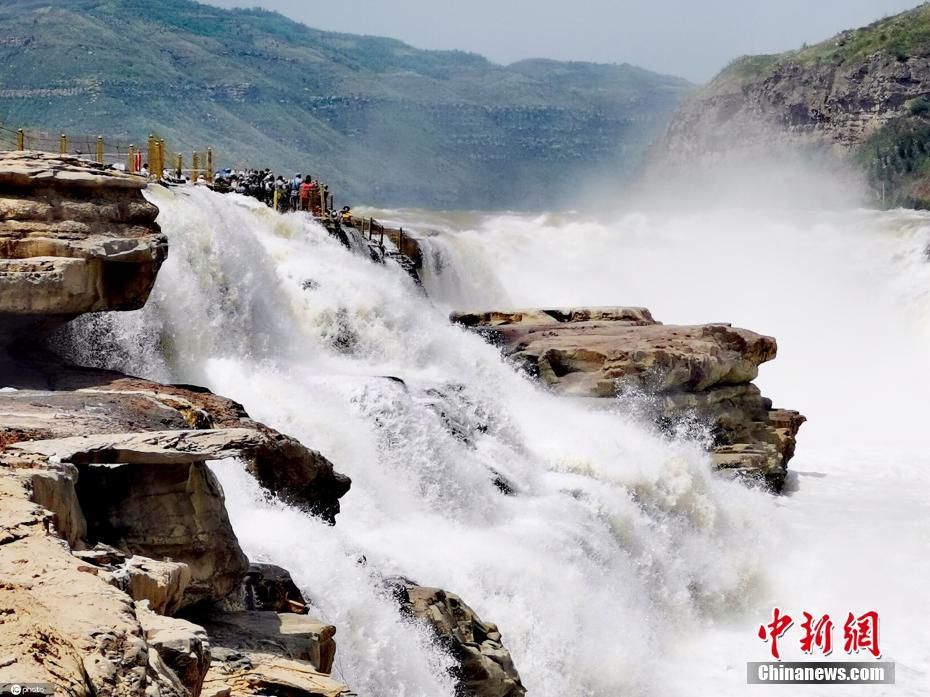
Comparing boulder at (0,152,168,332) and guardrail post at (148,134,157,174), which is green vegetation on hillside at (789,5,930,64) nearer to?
guardrail post at (148,134,157,174)

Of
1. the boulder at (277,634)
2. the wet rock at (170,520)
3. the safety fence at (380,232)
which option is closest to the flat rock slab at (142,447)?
the wet rock at (170,520)

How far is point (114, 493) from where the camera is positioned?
8.66 metres

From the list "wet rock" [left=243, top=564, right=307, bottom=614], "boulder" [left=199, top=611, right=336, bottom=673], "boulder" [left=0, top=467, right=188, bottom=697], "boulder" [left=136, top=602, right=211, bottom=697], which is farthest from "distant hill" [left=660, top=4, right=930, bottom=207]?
"boulder" [left=0, top=467, right=188, bottom=697]

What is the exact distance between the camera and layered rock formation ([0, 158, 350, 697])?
6102mm

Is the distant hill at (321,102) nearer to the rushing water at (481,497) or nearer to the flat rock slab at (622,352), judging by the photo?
the flat rock slab at (622,352)

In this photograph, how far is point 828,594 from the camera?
18.2 meters

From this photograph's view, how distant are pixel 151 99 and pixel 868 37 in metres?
39.8

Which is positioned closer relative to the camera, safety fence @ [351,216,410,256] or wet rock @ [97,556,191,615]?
wet rock @ [97,556,191,615]

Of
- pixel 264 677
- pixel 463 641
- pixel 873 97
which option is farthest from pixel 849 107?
pixel 264 677

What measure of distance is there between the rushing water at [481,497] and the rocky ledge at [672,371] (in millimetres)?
427

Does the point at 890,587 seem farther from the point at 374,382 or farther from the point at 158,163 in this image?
the point at 158,163

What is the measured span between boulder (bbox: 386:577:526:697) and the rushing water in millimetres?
191

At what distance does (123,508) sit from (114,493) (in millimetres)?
101

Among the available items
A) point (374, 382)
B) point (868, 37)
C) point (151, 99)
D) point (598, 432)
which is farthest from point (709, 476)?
point (151, 99)
